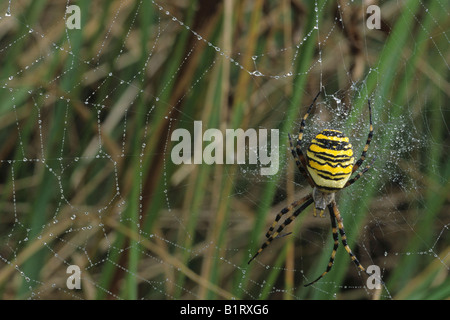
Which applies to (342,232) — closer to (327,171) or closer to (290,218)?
(290,218)

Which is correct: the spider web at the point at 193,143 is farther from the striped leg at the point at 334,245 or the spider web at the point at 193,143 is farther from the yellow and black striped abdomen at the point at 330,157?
the yellow and black striped abdomen at the point at 330,157

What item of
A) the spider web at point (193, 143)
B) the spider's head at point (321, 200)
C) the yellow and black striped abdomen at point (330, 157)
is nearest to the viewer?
the yellow and black striped abdomen at point (330, 157)

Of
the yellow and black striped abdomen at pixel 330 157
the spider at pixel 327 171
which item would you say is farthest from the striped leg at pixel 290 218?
the yellow and black striped abdomen at pixel 330 157

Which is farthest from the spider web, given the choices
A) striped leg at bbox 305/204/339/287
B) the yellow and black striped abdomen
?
the yellow and black striped abdomen

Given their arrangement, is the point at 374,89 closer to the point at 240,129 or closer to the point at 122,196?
the point at 240,129

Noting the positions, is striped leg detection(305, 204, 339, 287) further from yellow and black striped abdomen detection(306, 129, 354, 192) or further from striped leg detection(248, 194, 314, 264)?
yellow and black striped abdomen detection(306, 129, 354, 192)

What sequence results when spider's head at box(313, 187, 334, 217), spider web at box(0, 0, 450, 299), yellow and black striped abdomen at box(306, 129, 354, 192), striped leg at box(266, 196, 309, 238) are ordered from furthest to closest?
1. striped leg at box(266, 196, 309, 238)
2. spider's head at box(313, 187, 334, 217)
3. spider web at box(0, 0, 450, 299)
4. yellow and black striped abdomen at box(306, 129, 354, 192)

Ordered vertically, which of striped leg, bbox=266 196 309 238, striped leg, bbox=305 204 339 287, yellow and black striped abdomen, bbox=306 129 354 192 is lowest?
striped leg, bbox=305 204 339 287

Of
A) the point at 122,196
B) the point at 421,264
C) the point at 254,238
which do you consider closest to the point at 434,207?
the point at 421,264
